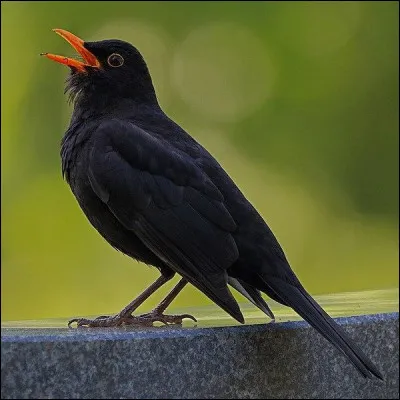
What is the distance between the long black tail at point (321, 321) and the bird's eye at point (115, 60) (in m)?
1.34

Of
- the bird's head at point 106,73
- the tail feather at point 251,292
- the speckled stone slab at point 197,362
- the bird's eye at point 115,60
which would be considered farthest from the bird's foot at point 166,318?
the bird's eye at point 115,60

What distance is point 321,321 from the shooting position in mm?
4301

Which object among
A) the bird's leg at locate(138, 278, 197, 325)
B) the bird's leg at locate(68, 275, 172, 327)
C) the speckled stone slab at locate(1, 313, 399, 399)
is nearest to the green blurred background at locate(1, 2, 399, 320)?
the bird's leg at locate(138, 278, 197, 325)

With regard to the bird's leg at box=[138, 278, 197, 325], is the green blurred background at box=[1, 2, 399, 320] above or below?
below

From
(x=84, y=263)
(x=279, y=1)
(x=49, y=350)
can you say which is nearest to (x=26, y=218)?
(x=84, y=263)

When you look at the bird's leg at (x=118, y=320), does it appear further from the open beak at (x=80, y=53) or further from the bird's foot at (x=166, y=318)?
the open beak at (x=80, y=53)

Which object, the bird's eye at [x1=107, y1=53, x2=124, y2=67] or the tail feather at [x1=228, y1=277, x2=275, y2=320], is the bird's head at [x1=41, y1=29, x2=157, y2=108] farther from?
the tail feather at [x1=228, y1=277, x2=275, y2=320]

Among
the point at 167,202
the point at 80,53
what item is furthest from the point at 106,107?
the point at 167,202

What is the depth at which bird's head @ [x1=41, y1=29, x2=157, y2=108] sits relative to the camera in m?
5.20

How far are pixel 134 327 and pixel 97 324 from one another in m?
0.18

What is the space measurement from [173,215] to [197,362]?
27.1 inches

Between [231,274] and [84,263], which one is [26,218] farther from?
[231,274]

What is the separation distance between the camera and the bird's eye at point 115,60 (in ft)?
17.3

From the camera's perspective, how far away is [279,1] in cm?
1152
